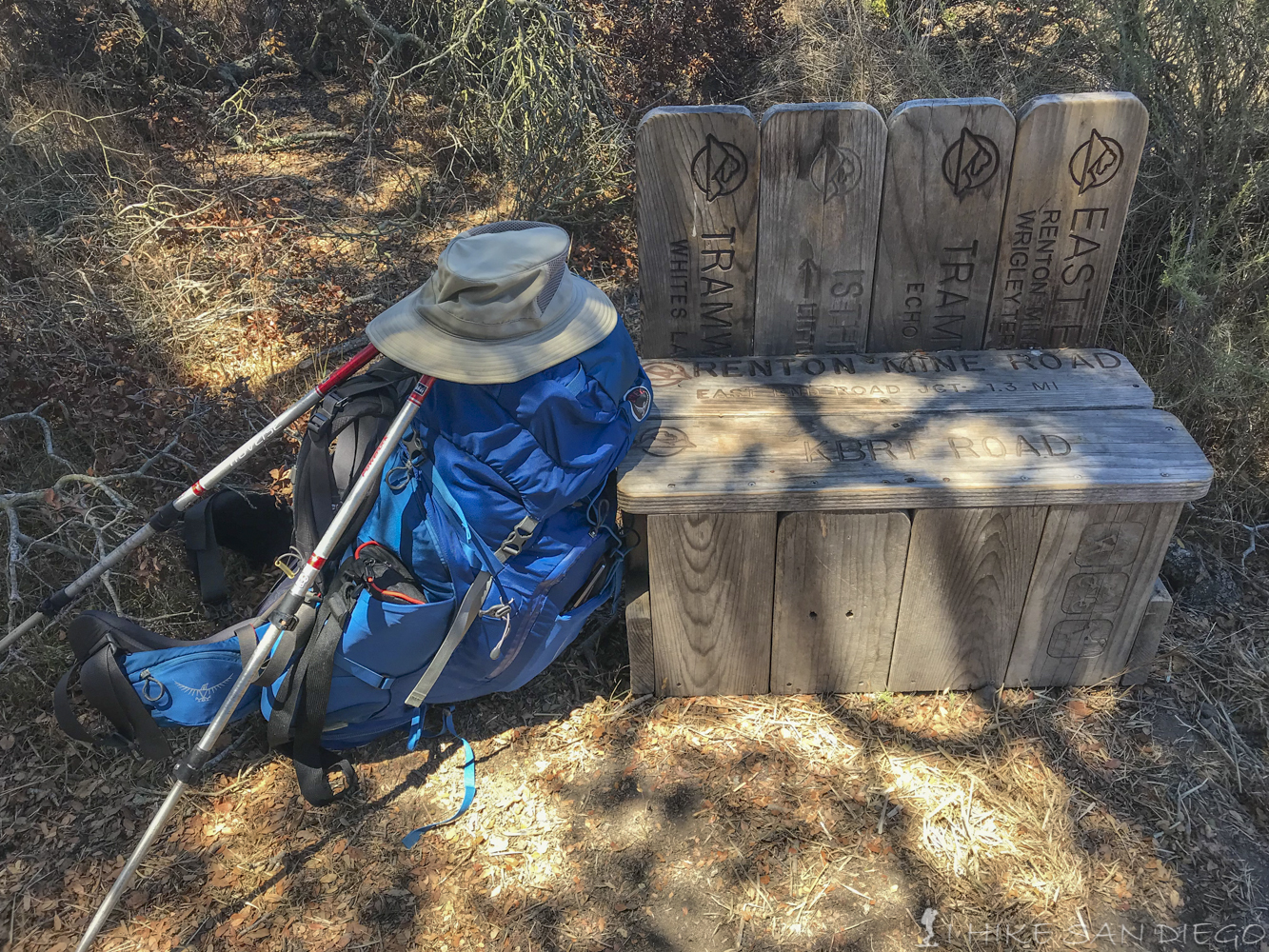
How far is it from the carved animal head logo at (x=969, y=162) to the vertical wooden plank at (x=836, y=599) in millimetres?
1072

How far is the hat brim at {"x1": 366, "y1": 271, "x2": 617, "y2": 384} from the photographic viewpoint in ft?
7.65

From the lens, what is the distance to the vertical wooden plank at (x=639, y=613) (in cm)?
276

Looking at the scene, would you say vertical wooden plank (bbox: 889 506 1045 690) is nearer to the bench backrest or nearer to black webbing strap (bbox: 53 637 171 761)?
the bench backrest

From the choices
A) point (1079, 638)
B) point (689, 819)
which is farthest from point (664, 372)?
point (1079, 638)

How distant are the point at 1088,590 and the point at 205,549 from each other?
2.87 metres

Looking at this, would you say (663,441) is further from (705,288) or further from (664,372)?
(705,288)

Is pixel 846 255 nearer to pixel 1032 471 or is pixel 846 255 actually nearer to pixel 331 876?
pixel 1032 471

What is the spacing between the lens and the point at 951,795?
264cm

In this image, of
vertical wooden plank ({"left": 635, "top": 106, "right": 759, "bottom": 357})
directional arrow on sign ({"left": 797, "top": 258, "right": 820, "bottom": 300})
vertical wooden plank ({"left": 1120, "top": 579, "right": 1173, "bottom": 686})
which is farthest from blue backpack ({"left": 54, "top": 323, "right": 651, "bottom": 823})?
vertical wooden plank ({"left": 1120, "top": 579, "right": 1173, "bottom": 686})

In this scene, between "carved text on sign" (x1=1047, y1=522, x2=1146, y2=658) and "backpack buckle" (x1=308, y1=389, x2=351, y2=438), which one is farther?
"carved text on sign" (x1=1047, y1=522, x2=1146, y2=658)

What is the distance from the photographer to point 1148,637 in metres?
2.82

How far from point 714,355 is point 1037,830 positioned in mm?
1757

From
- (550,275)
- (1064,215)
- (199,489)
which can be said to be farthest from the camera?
(1064,215)

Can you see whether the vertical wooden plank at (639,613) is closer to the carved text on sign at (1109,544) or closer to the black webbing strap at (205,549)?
the carved text on sign at (1109,544)
